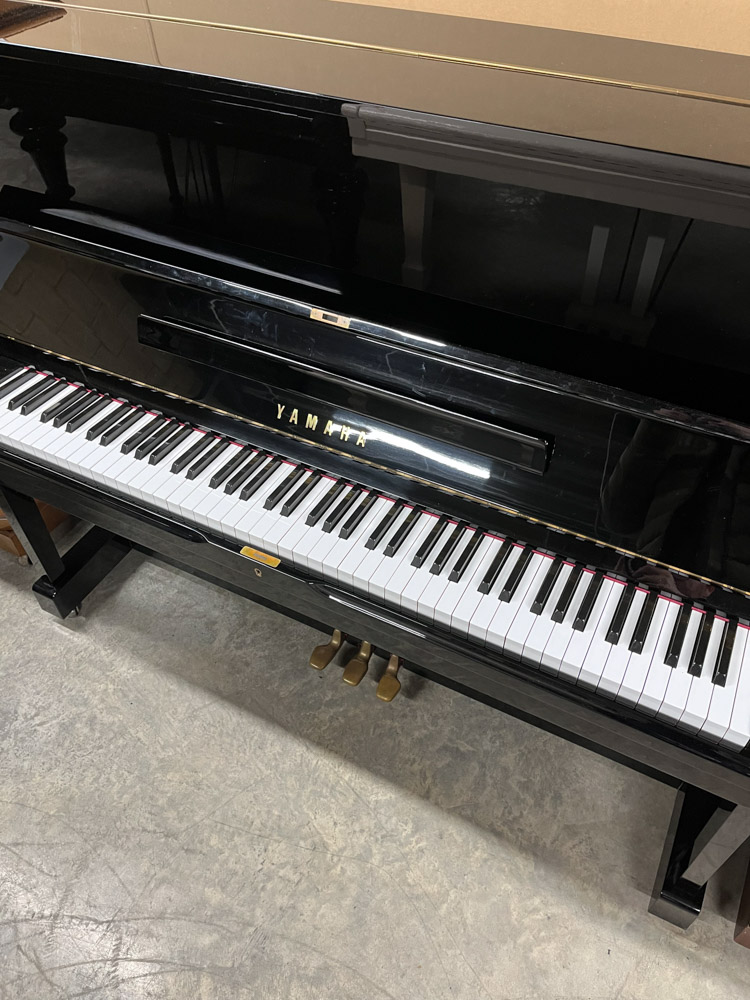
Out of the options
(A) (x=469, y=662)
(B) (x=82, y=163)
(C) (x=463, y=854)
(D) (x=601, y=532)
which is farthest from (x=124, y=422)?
(C) (x=463, y=854)

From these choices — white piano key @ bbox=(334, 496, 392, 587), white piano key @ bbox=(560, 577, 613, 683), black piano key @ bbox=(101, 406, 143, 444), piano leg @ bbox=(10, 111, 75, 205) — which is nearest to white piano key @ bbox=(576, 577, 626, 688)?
white piano key @ bbox=(560, 577, 613, 683)

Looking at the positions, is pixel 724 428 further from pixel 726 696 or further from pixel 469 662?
pixel 469 662

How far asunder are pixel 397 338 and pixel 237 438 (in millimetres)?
444

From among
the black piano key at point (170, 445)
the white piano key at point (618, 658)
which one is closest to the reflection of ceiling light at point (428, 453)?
the white piano key at point (618, 658)

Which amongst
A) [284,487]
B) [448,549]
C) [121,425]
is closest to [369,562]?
[448,549]

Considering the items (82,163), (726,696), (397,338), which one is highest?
(82,163)

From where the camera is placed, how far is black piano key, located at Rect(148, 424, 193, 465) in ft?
4.81

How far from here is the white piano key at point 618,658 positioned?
1.10 meters

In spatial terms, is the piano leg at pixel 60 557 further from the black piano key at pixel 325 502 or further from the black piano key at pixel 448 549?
the black piano key at pixel 448 549

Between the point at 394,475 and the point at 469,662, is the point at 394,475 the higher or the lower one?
the higher one

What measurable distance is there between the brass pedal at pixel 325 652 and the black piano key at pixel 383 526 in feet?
2.24

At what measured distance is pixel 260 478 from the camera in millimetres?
1410

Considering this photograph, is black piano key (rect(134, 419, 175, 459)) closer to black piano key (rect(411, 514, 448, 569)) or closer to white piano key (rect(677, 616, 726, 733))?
black piano key (rect(411, 514, 448, 569))

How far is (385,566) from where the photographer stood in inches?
50.0
